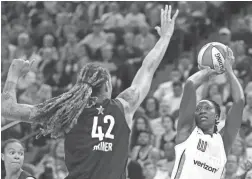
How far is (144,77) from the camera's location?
15.8 feet

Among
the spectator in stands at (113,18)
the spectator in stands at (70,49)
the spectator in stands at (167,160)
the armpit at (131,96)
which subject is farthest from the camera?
the spectator in stands at (113,18)

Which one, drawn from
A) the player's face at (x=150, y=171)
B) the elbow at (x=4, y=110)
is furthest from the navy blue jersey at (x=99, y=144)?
the player's face at (x=150, y=171)

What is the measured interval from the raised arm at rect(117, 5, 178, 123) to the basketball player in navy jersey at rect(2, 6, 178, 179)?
65mm

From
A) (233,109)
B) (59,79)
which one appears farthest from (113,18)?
(233,109)

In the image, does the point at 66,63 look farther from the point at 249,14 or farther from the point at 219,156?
the point at 219,156

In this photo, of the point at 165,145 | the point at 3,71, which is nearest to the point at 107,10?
the point at 3,71

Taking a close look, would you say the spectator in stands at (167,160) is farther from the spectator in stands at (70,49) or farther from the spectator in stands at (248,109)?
the spectator in stands at (70,49)

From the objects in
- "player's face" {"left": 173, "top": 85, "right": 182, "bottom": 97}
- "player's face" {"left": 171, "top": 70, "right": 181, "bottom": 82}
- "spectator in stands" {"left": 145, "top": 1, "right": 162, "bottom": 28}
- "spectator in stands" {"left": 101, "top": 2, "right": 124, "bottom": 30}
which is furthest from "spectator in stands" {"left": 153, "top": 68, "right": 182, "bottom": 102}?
"spectator in stands" {"left": 101, "top": 2, "right": 124, "bottom": 30}

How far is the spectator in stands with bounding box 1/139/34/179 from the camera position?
5367 millimetres

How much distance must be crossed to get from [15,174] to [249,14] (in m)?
8.58

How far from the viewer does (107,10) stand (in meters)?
14.4

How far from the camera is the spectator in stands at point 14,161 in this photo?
5367 millimetres

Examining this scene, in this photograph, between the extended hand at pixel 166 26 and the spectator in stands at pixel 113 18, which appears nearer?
the extended hand at pixel 166 26

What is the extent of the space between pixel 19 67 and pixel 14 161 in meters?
1.30
